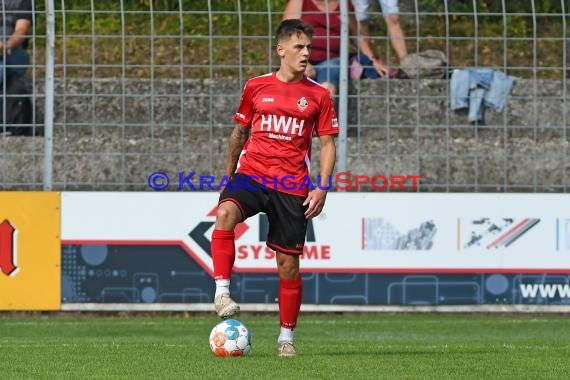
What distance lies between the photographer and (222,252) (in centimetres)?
853

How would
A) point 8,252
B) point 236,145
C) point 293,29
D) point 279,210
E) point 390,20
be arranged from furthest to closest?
point 390,20 < point 8,252 < point 236,145 < point 279,210 < point 293,29

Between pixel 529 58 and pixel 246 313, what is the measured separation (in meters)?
4.02

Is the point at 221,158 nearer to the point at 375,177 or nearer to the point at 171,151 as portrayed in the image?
the point at 171,151

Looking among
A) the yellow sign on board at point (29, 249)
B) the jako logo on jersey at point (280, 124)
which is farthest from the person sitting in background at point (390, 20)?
the jako logo on jersey at point (280, 124)

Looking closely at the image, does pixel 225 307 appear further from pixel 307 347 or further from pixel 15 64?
pixel 15 64

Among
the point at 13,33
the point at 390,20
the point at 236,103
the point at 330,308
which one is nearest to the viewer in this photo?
the point at 13,33

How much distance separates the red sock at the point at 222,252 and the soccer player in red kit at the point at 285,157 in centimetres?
15

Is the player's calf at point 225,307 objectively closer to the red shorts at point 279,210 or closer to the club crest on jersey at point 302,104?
the red shorts at point 279,210

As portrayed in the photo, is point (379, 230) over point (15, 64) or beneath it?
beneath

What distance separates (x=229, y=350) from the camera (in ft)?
27.5

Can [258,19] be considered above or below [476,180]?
above

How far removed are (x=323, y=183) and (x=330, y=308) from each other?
5.05m

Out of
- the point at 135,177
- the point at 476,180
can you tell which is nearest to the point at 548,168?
the point at 476,180

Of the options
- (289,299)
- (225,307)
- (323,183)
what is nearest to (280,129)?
(323,183)
